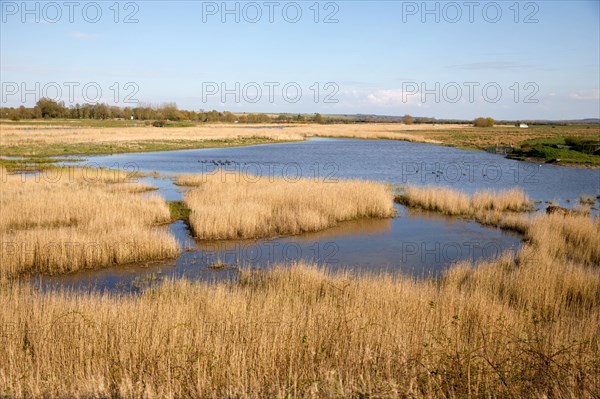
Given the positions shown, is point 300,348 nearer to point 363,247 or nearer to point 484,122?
point 363,247

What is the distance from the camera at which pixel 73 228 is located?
14.1 metres

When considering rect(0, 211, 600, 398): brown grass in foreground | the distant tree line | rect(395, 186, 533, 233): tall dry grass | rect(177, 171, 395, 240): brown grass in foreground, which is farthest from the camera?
the distant tree line

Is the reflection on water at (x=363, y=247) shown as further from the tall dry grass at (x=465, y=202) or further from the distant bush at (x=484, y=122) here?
the distant bush at (x=484, y=122)

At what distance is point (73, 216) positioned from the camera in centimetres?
1606

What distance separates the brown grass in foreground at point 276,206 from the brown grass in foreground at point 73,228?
192 cm

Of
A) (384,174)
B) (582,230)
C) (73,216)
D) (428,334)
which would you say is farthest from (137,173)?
(428,334)

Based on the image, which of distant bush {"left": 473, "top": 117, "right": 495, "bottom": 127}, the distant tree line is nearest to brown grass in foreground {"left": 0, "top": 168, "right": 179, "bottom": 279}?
the distant tree line

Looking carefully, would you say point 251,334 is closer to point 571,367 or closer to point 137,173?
point 571,367

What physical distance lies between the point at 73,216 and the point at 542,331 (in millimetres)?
14665

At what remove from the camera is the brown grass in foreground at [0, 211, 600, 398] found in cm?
512

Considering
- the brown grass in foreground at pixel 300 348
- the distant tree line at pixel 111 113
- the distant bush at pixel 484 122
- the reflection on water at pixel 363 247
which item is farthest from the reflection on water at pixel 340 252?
the distant bush at pixel 484 122

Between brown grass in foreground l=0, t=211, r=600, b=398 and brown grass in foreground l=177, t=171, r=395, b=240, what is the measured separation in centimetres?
698

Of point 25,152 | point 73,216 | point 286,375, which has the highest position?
point 25,152

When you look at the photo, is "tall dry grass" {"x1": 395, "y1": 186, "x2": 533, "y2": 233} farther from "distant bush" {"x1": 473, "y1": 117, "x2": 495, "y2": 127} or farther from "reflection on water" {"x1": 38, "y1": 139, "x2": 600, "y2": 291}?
"distant bush" {"x1": 473, "y1": 117, "x2": 495, "y2": 127}
